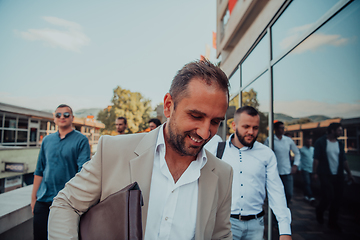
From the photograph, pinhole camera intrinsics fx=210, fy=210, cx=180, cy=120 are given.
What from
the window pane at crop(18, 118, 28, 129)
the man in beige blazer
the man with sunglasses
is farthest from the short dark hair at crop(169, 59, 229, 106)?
the window pane at crop(18, 118, 28, 129)

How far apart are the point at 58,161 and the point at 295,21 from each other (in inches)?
187

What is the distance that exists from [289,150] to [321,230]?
164 centimetres

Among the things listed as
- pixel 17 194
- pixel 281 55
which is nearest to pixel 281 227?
pixel 281 55

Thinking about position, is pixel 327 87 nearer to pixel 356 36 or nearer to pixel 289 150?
pixel 356 36

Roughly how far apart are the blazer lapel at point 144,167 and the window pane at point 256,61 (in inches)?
171

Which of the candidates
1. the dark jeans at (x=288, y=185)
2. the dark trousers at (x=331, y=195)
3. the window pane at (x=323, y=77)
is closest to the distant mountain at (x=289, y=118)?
the window pane at (x=323, y=77)

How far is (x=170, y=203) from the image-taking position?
150 cm

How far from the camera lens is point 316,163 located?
128 inches

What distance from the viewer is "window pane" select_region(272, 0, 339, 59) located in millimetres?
3195

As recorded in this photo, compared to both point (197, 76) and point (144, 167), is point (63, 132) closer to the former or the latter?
point (144, 167)

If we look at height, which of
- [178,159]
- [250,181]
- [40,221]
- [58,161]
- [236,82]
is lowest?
[40,221]

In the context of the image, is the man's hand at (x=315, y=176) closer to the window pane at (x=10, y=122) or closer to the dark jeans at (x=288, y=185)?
the dark jeans at (x=288, y=185)

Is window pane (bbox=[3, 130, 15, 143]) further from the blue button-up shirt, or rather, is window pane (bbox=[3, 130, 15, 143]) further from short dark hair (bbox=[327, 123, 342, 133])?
short dark hair (bbox=[327, 123, 342, 133])

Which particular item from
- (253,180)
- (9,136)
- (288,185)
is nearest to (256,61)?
(288,185)
